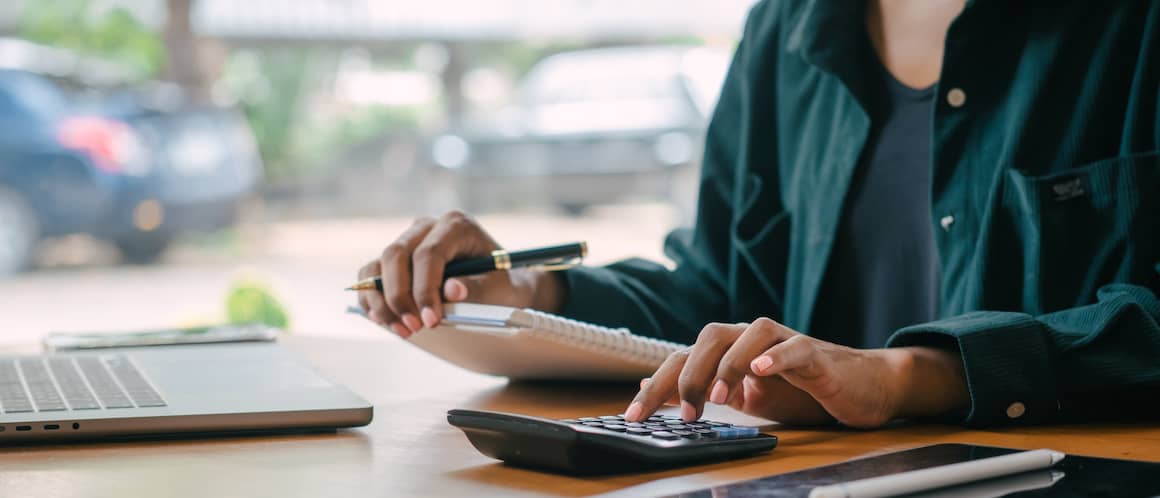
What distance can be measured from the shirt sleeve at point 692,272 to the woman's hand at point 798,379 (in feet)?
1.16

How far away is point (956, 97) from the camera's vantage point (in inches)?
42.4

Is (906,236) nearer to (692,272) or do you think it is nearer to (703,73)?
(692,272)

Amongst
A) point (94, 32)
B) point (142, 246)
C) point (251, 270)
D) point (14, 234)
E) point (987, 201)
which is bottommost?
point (251, 270)

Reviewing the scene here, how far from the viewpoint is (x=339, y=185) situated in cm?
860

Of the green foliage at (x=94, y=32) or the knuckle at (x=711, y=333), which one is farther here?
the green foliage at (x=94, y=32)

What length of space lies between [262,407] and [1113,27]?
0.62 metres

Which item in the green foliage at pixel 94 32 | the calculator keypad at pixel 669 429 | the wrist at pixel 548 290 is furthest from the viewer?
the green foliage at pixel 94 32

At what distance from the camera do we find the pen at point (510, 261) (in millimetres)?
1077

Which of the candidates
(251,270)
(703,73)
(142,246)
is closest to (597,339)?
(251,270)

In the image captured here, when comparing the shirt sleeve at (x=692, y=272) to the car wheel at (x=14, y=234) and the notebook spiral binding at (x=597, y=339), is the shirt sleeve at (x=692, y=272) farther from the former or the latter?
the car wheel at (x=14, y=234)

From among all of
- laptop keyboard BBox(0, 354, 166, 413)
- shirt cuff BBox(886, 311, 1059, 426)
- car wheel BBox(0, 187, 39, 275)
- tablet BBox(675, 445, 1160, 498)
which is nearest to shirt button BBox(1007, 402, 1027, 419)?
shirt cuff BBox(886, 311, 1059, 426)

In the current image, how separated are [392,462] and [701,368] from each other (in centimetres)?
17

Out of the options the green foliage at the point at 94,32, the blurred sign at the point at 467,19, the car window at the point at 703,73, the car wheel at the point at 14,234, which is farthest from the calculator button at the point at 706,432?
the blurred sign at the point at 467,19

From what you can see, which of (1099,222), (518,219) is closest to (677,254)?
(1099,222)
